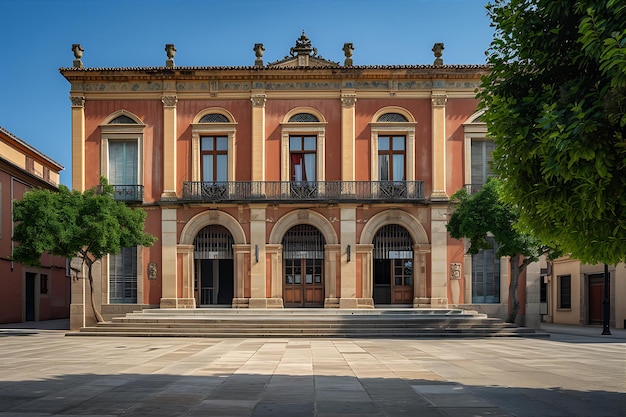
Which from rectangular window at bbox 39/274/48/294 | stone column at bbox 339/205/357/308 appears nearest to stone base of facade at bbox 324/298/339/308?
stone column at bbox 339/205/357/308

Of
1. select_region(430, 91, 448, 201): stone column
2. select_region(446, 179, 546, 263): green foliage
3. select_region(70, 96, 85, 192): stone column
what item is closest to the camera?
select_region(446, 179, 546, 263): green foliage

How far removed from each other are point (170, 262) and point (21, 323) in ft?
33.4

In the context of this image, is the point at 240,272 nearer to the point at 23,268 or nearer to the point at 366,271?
the point at 366,271

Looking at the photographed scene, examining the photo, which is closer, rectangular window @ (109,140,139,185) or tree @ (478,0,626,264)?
tree @ (478,0,626,264)

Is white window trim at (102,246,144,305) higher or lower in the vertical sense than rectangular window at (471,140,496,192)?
lower

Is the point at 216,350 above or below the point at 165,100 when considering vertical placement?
below

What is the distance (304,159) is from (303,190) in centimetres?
143

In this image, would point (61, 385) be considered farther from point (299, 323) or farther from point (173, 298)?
point (173, 298)

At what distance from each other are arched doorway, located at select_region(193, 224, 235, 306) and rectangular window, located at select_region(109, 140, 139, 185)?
3801mm

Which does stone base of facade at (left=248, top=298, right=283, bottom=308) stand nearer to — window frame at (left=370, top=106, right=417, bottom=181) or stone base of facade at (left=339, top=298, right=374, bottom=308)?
stone base of facade at (left=339, top=298, right=374, bottom=308)

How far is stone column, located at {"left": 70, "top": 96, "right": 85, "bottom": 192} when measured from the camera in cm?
2716

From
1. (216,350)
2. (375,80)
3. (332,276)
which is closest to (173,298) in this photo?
(332,276)

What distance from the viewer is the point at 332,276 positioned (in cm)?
2694

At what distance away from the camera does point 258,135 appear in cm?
2730
